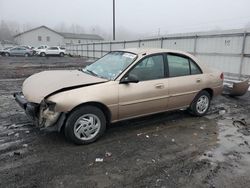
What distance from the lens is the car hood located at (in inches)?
162

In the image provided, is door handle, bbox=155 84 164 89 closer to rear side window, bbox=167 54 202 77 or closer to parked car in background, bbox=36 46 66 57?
rear side window, bbox=167 54 202 77

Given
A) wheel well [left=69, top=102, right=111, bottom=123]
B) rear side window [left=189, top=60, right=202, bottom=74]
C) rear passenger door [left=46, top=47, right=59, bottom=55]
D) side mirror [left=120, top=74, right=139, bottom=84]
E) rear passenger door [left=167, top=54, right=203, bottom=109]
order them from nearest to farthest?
wheel well [left=69, top=102, right=111, bottom=123], side mirror [left=120, top=74, right=139, bottom=84], rear passenger door [left=167, top=54, right=203, bottom=109], rear side window [left=189, top=60, right=202, bottom=74], rear passenger door [left=46, top=47, right=59, bottom=55]

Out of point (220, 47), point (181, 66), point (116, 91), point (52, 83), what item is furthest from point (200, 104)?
point (220, 47)

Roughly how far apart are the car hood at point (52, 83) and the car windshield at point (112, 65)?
231mm

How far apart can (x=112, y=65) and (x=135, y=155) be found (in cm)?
197

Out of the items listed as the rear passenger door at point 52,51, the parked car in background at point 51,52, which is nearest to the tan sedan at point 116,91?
the parked car in background at point 51,52

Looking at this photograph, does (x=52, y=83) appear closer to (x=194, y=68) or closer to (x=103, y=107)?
(x=103, y=107)

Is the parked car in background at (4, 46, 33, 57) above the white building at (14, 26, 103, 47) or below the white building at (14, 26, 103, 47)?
below

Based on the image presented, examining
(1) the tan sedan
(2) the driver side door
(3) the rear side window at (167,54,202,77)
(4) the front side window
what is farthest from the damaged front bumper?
(3) the rear side window at (167,54,202,77)

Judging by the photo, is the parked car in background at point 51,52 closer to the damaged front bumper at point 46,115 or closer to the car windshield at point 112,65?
the car windshield at point 112,65

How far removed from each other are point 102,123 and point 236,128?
9.93ft

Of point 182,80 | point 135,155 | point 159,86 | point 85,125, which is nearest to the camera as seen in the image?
point 135,155

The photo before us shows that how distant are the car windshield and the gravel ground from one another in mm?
1142

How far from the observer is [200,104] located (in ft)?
19.6
